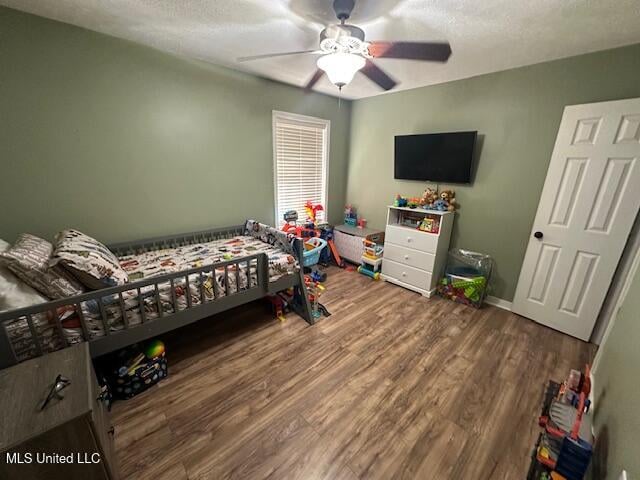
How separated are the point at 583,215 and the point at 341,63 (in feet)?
7.86

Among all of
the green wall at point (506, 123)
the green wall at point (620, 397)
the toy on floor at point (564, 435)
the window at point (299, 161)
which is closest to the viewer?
the green wall at point (620, 397)

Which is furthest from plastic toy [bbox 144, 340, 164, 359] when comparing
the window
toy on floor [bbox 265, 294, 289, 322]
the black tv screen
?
the black tv screen

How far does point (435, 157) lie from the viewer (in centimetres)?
294

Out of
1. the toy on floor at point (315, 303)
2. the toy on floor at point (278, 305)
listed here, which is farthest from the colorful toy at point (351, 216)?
the toy on floor at point (278, 305)

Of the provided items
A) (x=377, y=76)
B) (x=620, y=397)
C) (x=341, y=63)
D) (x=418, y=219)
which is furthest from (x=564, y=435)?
(x=377, y=76)

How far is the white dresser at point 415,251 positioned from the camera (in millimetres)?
2881

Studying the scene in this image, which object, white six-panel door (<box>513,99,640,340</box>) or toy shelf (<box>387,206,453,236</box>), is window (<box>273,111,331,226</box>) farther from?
white six-panel door (<box>513,99,640,340</box>)

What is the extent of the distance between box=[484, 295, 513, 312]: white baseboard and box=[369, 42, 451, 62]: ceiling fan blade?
8.13 feet

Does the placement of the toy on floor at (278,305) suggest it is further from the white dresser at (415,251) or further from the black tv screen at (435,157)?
the black tv screen at (435,157)

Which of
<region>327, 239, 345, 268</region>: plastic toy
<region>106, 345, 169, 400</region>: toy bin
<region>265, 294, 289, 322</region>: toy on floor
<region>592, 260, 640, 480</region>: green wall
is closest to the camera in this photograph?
<region>592, 260, 640, 480</region>: green wall

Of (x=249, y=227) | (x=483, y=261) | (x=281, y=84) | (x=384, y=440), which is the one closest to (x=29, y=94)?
(x=249, y=227)

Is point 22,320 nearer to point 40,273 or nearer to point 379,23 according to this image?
point 40,273

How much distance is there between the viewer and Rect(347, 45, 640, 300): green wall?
6.77ft

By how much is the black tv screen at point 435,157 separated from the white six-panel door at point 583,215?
0.72 metres
